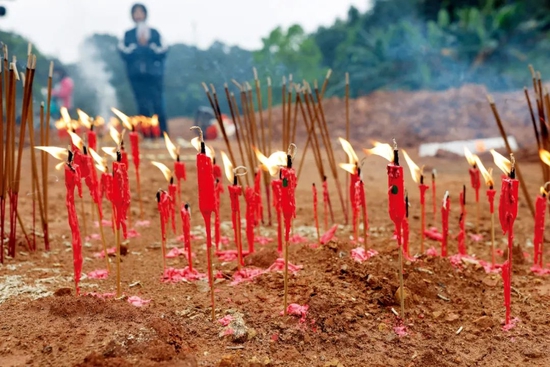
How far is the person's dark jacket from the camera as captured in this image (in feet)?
40.1

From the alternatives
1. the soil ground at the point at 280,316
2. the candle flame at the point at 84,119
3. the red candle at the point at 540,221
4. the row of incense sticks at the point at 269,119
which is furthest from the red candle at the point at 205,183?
the red candle at the point at 540,221

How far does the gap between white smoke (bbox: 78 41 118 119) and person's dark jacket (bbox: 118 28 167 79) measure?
8792mm

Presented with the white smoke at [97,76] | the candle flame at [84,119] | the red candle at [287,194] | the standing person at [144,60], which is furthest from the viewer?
the white smoke at [97,76]

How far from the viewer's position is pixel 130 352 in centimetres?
207

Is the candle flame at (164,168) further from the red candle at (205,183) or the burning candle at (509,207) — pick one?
the burning candle at (509,207)

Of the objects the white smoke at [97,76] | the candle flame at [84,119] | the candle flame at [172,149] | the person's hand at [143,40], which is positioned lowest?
the candle flame at [172,149]

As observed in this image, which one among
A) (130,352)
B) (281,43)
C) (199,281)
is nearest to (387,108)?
(281,43)

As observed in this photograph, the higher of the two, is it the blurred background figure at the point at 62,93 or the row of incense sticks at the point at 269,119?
the blurred background figure at the point at 62,93

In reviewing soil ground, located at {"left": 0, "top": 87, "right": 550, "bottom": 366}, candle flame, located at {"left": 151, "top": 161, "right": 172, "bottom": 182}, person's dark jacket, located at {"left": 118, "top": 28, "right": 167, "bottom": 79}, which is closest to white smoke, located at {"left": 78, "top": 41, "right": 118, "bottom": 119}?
person's dark jacket, located at {"left": 118, "top": 28, "right": 167, "bottom": 79}

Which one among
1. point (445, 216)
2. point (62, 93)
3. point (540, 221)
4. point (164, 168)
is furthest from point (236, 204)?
point (62, 93)

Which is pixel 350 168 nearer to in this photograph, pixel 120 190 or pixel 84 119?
pixel 120 190

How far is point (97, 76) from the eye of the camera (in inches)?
848

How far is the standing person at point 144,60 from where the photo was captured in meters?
12.2

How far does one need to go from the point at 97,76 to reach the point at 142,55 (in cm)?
1029
